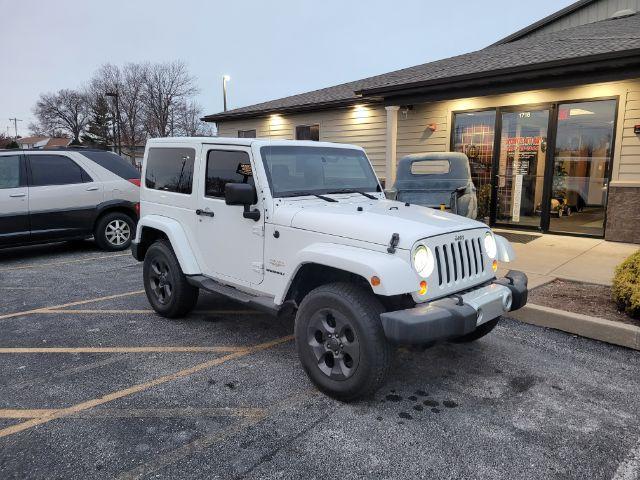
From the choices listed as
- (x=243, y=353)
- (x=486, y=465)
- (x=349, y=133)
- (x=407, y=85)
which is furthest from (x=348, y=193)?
(x=349, y=133)

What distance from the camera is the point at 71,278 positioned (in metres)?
6.87

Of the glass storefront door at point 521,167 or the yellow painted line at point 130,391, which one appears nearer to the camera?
the yellow painted line at point 130,391

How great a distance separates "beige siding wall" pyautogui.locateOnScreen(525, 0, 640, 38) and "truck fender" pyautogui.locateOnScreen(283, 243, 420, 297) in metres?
14.1

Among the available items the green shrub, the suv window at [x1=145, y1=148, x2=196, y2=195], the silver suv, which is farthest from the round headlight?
the silver suv

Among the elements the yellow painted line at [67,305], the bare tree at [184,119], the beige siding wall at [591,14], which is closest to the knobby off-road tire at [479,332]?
the yellow painted line at [67,305]

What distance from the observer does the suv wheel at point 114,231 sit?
8695 millimetres

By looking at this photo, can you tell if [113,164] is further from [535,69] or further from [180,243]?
[535,69]

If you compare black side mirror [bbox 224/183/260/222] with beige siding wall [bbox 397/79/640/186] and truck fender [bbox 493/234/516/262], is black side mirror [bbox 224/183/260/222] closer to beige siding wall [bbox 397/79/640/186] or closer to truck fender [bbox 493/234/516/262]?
truck fender [bbox 493/234/516/262]

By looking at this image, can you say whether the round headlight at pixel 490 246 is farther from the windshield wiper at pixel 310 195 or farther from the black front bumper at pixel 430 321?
the windshield wiper at pixel 310 195

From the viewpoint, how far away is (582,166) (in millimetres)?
8930

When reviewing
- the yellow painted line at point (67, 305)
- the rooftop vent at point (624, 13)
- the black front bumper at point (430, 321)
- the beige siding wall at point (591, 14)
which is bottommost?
the yellow painted line at point (67, 305)

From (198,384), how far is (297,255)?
1.22m

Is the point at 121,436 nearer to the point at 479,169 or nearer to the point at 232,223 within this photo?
the point at 232,223

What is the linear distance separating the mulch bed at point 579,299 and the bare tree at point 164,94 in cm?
5362
